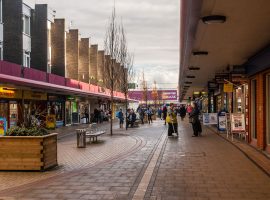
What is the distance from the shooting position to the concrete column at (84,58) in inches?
→ 1946

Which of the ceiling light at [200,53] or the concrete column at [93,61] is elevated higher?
the concrete column at [93,61]

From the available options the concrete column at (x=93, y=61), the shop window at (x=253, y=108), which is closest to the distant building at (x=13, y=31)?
the shop window at (x=253, y=108)

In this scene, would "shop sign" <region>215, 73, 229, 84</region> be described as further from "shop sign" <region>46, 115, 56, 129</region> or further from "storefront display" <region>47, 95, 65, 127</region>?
"storefront display" <region>47, 95, 65, 127</region>

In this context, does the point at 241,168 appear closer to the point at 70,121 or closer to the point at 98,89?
the point at 70,121

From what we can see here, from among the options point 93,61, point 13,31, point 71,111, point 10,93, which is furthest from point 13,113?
point 93,61

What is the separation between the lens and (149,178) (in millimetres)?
8914

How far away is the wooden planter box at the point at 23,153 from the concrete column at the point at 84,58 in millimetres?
39219

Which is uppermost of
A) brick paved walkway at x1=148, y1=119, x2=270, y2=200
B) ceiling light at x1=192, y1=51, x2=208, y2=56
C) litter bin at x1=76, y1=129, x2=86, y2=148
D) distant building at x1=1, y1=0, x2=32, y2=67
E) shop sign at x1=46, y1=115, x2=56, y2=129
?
distant building at x1=1, y1=0, x2=32, y2=67

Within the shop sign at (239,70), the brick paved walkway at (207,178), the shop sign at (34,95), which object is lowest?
the brick paved walkway at (207,178)

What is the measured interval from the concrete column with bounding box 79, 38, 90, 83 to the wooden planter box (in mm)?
39219

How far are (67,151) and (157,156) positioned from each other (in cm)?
351

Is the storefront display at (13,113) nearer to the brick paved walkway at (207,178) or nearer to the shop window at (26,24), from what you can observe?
the shop window at (26,24)

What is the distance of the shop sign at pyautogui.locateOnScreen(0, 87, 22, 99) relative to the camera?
22669mm

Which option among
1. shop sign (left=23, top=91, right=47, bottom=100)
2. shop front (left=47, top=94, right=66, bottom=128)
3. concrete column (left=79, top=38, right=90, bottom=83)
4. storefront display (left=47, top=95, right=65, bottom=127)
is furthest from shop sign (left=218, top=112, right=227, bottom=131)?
concrete column (left=79, top=38, right=90, bottom=83)
